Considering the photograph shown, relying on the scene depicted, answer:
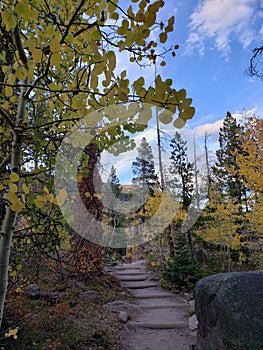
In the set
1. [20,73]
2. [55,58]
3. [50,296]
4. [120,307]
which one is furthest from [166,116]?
[120,307]

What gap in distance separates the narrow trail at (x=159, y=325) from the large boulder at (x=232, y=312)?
129 cm

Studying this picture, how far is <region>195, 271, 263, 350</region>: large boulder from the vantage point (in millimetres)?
2668

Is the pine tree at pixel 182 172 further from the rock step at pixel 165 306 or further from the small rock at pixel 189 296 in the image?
the rock step at pixel 165 306

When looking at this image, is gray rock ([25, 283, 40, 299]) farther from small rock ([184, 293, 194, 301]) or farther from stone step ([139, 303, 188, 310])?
small rock ([184, 293, 194, 301])

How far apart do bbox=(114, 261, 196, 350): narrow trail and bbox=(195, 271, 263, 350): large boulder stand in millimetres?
1289

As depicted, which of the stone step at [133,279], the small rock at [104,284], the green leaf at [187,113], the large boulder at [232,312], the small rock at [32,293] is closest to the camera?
the green leaf at [187,113]

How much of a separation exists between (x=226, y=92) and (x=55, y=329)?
5.56 metres

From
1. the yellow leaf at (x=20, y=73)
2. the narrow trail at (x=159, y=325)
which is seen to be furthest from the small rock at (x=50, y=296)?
the yellow leaf at (x=20, y=73)

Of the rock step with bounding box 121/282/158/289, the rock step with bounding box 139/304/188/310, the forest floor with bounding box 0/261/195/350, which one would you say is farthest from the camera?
the rock step with bounding box 121/282/158/289

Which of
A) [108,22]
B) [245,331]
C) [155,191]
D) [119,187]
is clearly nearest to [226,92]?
[119,187]

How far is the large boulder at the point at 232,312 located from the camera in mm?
2668

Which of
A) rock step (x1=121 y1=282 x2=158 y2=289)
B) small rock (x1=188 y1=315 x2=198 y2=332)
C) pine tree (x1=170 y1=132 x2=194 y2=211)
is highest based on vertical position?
pine tree (x1=170 y1=132 x2=194 y2=211)

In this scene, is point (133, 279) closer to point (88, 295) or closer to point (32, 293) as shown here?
point (88, 295)

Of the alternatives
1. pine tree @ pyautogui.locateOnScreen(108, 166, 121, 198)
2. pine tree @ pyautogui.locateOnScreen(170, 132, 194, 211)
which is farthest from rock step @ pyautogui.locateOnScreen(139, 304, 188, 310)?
pine tree @ pyautogui.locateOnScreen(170, 132, 194, 211)
